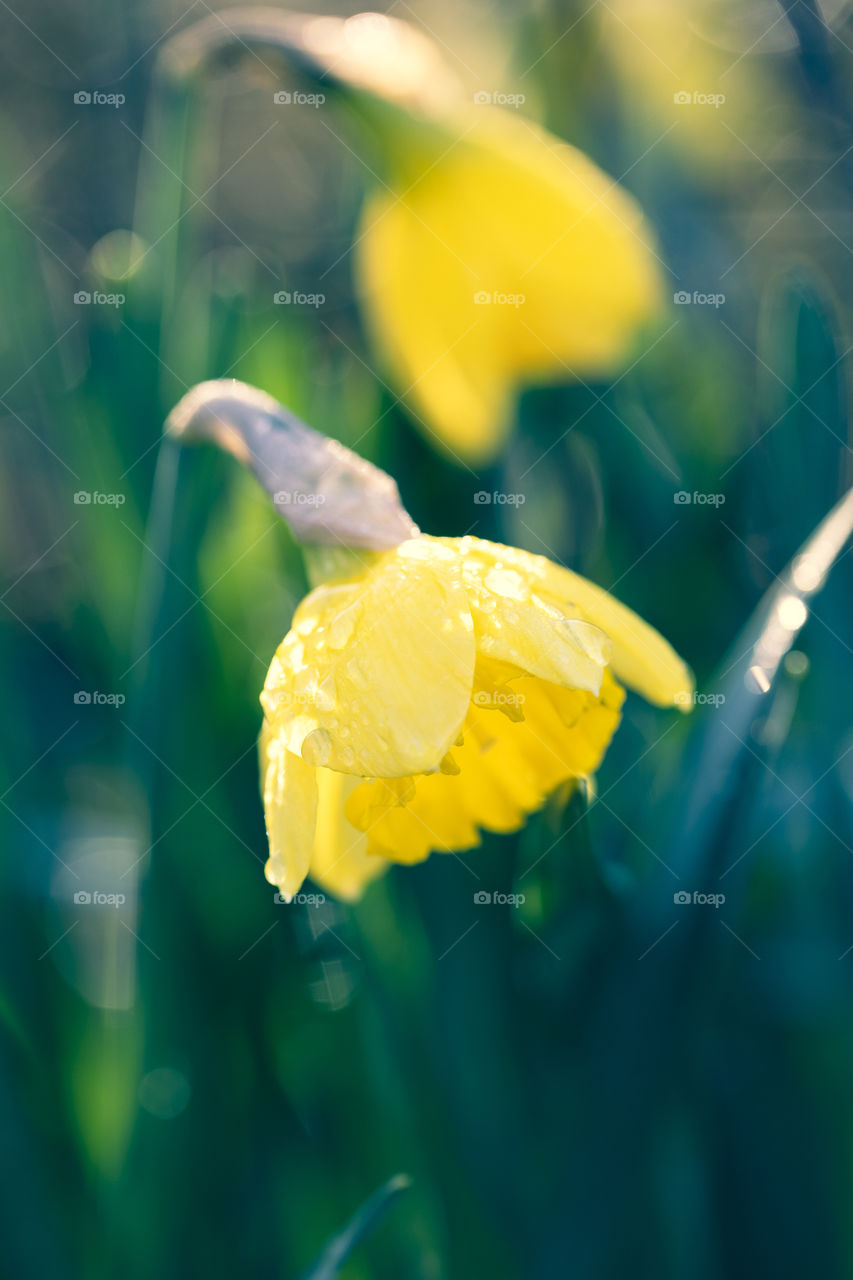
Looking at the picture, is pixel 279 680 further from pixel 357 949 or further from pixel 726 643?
pixel 726 643

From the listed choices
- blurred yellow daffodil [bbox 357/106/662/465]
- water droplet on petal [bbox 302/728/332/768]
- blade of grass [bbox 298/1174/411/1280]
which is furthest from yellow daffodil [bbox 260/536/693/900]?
blurred yellow daffodil [bbox 357/106/662/465]

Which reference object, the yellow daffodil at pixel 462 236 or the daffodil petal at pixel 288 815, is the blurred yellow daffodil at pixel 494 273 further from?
the daffodil petal at pixel 288 815

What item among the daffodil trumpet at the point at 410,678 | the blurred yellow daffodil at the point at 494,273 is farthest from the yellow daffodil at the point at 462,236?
the daffodil trumpet at the point at 410,678

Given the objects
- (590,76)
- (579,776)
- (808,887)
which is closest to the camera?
(579,776)

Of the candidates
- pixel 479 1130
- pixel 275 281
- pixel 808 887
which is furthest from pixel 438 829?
pixel 275 281

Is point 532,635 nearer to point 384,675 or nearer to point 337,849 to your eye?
point 384,675

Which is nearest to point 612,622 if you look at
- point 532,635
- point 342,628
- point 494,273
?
point 532,635

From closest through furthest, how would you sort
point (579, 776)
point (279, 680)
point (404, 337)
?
point (279, 680) < point (579, 776) < point (404, 337)
